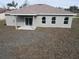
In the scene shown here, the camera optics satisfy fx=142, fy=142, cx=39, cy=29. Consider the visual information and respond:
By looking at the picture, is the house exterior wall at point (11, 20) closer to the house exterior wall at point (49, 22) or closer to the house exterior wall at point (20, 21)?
the house exterior wall at point (20, 21)

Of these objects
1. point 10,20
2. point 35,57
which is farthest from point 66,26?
point 35,57

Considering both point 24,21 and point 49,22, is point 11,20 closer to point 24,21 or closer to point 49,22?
point 24,21

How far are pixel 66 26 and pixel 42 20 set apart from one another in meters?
4.09

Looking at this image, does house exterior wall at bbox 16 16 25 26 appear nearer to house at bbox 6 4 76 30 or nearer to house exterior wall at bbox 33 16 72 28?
house at bbox 6 4 76 30

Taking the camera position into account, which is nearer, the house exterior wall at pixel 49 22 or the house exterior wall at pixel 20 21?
the house exterior wall at pixel 49 22

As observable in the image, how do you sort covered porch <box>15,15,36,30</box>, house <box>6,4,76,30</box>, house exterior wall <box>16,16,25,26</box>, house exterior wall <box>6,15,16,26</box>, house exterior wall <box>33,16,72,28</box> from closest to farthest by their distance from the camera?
house <box>6,4,76,30</box> < house exterior wall <box>33,16,72,28</box> < covered porch <box>15,15,36,30</box> < house exterior wall <box>16,16,25,26</box> < house exterior wall <box>6,15,16,26</box>

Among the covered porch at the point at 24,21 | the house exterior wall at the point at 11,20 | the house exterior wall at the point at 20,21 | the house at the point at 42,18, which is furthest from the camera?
the house exterior wall at the point at 11,20

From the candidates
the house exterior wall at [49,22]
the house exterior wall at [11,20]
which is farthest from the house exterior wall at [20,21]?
the house exterior wall at [49,22]

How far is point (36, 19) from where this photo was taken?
23812 mm

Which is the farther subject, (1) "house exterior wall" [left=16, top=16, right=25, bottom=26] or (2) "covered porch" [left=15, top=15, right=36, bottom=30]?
(1) "house exterior wall" [left=16, top=16, right=25, bottom=26]

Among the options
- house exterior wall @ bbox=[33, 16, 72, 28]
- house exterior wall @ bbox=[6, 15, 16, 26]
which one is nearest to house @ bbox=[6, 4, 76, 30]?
house exterior wall @ bbox=[33, 16, 72, 28]

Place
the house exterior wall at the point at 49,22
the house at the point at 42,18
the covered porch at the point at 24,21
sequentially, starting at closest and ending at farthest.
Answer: the house at the point at 42,18 → the house exterior wall at the point at 49,22 → the covered porch at the point at 24,21

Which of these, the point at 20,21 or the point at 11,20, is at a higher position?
the point at 20,21

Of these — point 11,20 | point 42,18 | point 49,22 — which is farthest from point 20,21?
point 49,22
